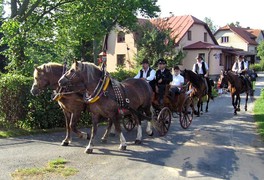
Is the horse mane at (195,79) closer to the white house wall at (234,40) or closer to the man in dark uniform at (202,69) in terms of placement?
the man in dark uniform at (202,69)

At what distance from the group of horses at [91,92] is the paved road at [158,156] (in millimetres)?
428

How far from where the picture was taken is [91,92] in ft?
25.2

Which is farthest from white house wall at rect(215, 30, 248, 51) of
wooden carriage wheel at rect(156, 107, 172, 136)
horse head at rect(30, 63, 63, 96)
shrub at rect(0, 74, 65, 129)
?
horse head at rect(30, 63, 63, 96)

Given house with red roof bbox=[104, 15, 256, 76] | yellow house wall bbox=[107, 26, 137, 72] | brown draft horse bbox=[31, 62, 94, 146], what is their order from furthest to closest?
house with red roof bbox=[104, 15, 256, 76] < yellow house wall bbox=[107, 26, 137, 72] < brown draft horse bbox=[31, 62, 94, 146]

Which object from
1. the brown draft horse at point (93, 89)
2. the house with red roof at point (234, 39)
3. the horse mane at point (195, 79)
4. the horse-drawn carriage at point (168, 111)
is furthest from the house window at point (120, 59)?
the house with red roof at point (234, 39)

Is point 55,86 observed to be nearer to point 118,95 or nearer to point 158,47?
point 118,95

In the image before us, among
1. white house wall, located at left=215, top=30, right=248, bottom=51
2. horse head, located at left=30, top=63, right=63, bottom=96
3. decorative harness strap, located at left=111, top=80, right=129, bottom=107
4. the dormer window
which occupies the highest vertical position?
white house wall, located at left=215, top=30, right=248, bottom=51

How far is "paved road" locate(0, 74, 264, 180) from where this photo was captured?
6.58 m

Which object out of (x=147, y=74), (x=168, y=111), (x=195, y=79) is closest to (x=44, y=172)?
(x=168, y=111)

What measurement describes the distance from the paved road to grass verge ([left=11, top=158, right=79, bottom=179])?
0.51 feet

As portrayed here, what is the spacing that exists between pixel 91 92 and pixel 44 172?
207 cm

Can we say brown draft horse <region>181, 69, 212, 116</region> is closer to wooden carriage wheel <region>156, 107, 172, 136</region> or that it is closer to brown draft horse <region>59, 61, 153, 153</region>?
wooden carriage wheel <region>156, 107, 172, 136</region>

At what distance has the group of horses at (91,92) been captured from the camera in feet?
25.1

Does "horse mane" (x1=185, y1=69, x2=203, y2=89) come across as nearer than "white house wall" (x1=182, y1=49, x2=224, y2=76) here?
Yes
